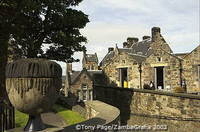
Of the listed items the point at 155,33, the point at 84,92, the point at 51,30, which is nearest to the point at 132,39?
the point at 84,92

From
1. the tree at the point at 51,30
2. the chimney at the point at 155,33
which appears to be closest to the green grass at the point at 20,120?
the tree at the point at 51,30

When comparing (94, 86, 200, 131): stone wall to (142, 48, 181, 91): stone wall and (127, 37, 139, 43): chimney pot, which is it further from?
(127, 37, 139, 43): chimney pot

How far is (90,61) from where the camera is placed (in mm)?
69000

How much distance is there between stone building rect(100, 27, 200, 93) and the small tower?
39.4m

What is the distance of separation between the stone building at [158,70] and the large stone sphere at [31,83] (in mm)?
15841

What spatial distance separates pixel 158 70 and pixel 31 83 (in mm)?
20061

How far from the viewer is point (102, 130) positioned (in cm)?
743

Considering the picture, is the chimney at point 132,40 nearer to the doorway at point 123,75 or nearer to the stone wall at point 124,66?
the stone wall at point 124,66

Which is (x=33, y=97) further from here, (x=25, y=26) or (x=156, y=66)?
(x=156, y=66)

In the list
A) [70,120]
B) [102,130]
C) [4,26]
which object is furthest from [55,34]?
[102,130]

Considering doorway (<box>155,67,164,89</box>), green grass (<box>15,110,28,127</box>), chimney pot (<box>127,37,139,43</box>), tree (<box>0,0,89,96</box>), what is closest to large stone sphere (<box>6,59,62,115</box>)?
green grass (<box>15,110,28,127</box>)

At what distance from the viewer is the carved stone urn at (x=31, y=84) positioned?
18.7 feet

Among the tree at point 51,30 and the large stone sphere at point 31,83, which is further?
the tree at point 51,30

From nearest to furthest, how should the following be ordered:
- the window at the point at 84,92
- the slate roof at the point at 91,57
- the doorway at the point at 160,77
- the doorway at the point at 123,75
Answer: the doorway at the point at 160,77 < the doorway at the point at 123,75 < the window at the point at 84,92 < the slate roof at the point at 91,57
